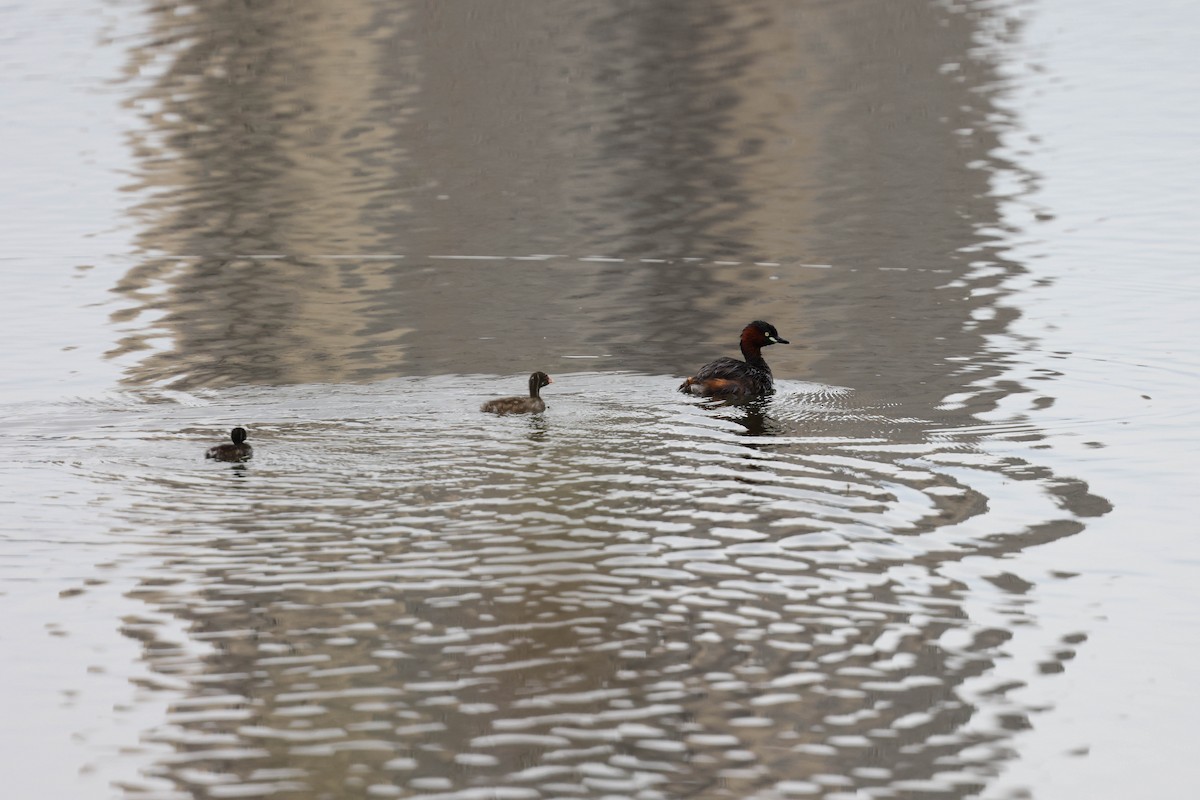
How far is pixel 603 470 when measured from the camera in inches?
533

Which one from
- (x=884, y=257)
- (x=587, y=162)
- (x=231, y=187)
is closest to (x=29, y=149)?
(x=231, y=187)

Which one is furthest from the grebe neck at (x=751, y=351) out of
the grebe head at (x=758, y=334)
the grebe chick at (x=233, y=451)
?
the grebe chick at (x=233, y=451)

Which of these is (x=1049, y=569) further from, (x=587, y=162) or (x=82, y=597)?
(x=587, y=162)

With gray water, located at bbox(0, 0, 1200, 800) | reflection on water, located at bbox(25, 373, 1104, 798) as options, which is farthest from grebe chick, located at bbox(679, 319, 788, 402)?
reflection on water, located at bbox(25, 373, 1104, 798)

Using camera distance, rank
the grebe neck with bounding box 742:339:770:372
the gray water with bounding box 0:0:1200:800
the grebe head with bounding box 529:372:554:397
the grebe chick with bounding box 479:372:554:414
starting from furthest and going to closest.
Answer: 1. the grebe neck with bounding box 742:339:770:372
2. the grebe head with bounding box 529:372:554:397
3. the grebe chick with bounding box 479:372:554:414
4. the gray water with bounding box 0:0:1200:800

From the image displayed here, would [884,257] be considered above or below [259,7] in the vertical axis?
below

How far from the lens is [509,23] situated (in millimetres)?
57750

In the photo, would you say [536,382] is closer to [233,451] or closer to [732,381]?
[732,381]

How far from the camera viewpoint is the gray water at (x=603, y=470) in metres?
9.22

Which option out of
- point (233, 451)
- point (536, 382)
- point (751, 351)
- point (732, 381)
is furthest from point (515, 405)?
point (751, 351)

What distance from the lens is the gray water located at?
9.22 m

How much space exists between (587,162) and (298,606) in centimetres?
2353

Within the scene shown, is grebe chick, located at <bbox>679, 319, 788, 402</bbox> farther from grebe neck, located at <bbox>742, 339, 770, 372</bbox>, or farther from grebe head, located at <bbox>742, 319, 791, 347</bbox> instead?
grebe head, located at <bbox>742, 319, 791, 347</bbox>

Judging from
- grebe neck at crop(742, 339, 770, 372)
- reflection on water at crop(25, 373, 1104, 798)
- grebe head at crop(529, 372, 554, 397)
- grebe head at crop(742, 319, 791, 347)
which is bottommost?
reflection on water at crop(25, 373, 1104, 798)
